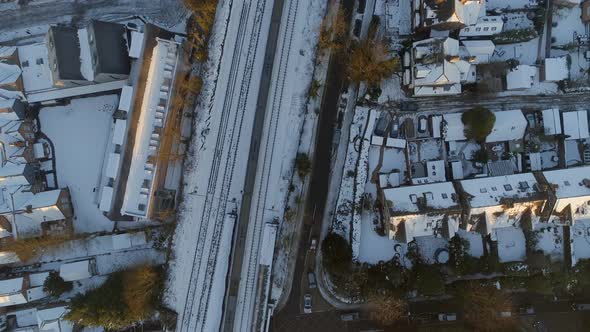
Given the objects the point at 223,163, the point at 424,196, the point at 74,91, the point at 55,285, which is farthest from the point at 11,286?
the point at 424,196

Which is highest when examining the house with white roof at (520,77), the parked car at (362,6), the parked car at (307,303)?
the parked car at (362,6)

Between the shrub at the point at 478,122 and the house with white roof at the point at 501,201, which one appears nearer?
the house with white roof at the point at 501,201

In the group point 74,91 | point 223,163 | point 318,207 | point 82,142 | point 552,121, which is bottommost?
point 318,207

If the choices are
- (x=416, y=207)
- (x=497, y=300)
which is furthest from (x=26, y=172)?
(x=497, y=300)

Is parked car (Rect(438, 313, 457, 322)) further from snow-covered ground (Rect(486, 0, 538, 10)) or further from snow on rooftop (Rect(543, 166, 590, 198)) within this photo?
snow-covered ground (Rect(486, 0, 538, 10))

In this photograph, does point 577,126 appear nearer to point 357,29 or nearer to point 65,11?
point 357,29

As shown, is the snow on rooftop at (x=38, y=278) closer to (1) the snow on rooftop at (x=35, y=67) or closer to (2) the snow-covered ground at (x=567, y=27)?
(1) the snow on rooftop at (x=35, y=67)

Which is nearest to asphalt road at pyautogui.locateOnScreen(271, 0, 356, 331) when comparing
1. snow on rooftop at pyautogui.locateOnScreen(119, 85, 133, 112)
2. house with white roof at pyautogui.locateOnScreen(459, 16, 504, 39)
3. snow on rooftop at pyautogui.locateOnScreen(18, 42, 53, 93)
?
house with white roof at pyautogui.locateOnScreen(459, 16, 504, 39)

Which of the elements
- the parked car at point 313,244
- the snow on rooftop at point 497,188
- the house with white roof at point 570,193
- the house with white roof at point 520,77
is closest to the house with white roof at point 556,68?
the house with white roof at point 520,77
